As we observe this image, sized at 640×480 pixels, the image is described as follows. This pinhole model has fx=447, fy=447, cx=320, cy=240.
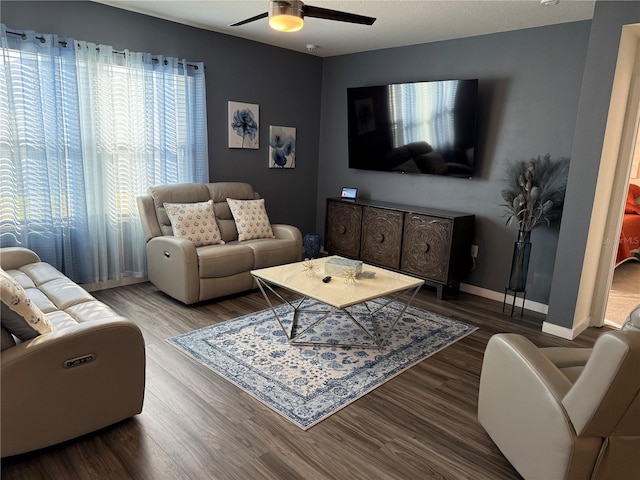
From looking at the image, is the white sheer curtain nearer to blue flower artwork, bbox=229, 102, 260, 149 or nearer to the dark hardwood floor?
blue flower artwork, bbox=229, 102, 260, 149

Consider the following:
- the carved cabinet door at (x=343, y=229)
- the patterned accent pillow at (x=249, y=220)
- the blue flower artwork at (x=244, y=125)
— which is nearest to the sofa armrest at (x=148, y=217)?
the patterned accent pillow at (x=249, y=220)

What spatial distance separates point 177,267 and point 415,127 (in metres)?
2.79

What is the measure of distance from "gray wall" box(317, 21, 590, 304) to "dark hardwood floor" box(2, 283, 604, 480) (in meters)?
1.72

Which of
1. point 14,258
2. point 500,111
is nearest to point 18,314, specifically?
point 14,258

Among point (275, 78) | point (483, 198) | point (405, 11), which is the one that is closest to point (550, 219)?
point (483, 198)

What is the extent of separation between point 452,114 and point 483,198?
0.89m

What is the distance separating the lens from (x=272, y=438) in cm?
221

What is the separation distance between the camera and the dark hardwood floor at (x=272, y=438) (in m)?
1.98

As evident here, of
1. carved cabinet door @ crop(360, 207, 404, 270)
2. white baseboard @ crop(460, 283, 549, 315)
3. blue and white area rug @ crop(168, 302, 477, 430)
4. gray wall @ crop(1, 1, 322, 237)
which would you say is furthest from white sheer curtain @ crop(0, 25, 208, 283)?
white baseboard @ crop(460, 283, 549, 315)

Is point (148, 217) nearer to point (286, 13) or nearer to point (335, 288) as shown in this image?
point (335, 288)

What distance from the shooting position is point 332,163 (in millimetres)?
5898

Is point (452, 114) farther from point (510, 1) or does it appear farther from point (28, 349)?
point (28, 349)

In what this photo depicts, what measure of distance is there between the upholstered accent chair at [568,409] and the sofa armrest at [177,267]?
252cm

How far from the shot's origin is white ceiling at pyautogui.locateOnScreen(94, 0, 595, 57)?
3.51m
